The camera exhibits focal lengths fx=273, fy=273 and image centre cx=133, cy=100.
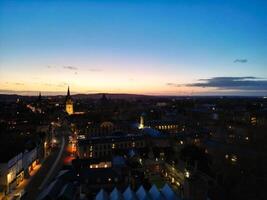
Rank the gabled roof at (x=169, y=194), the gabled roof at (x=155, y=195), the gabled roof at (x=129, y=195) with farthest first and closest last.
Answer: the gabled roof at (x=169, y=194) → the gabled roof at (x=155, y=195) → the gabled roof at (x=129, y=195)

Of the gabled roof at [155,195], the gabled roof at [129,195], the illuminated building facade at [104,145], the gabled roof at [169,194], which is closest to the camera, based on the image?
the gabled roof at [129,195]

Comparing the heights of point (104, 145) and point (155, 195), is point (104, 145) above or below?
below

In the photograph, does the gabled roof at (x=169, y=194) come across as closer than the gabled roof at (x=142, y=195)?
No

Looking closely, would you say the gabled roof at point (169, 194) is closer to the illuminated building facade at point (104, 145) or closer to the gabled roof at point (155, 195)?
the gabled roof at point (155, 195)

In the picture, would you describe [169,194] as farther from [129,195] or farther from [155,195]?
A: [129,195]

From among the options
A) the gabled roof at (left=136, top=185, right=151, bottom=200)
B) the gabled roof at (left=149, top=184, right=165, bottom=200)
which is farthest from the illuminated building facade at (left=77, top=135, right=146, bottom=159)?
the gabled roof at (left=149, top=184, right=165, bottom=200)

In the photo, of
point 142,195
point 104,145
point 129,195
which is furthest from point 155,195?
point 104,145

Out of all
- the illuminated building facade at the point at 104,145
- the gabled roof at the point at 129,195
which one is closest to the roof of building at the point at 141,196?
the gabled roof at the point at 129,195

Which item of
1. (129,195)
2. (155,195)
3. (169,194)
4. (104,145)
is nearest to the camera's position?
(129,195)

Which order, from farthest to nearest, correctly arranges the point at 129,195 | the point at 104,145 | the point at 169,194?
the point at 104,145 < the point at 169,194 < the point at 129,195

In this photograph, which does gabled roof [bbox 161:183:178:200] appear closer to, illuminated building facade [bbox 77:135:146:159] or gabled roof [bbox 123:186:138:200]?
gabled roof [bbox 123:186:138:200]

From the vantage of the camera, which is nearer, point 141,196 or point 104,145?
point 141,196

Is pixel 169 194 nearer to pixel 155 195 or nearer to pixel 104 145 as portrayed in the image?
pixel 155 195
